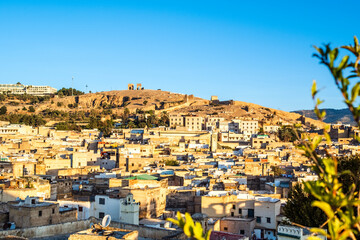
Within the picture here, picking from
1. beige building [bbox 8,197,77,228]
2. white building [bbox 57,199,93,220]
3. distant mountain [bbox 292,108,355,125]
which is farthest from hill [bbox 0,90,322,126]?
beige building [bbox 8,197,77,228]

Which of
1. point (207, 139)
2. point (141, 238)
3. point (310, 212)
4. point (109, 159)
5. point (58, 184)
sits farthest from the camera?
point (207, 139)

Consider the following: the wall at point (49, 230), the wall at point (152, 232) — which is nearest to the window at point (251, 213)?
the wall at point (152, 232)

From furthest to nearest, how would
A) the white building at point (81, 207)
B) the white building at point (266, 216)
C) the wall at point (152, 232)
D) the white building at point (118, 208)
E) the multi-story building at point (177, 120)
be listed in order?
the multi-story building at point (177, 120) → the white building at point (266, 216) → the white building at point (81, 207) → the white building at point (118, 208) → the wall at point (152, 232)

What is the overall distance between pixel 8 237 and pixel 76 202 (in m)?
5.81

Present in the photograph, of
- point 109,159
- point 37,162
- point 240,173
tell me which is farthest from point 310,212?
point 109,159

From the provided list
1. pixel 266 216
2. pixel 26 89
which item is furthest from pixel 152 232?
pixel 26 89

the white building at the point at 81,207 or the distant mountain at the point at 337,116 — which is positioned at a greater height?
the distant mountain at the point at 337,116

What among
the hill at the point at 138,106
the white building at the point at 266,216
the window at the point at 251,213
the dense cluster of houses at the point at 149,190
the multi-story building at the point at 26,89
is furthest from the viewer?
the multi-story building at the point at 26,89

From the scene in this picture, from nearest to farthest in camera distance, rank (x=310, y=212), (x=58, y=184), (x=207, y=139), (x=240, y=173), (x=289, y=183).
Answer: (x=310, y=212)
(x=58, y=184)
(x=289, y=183)
(x=240, y=173)
(x=207, y=139)

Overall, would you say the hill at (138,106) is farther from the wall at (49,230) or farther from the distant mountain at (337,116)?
the wall at (49,230)

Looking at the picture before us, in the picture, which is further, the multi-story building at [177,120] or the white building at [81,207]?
the multi-story building at [177,120]

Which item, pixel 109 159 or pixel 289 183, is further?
pixel 109 159

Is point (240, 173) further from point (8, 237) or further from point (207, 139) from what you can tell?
point (207, 139)

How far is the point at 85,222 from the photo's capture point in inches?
513
